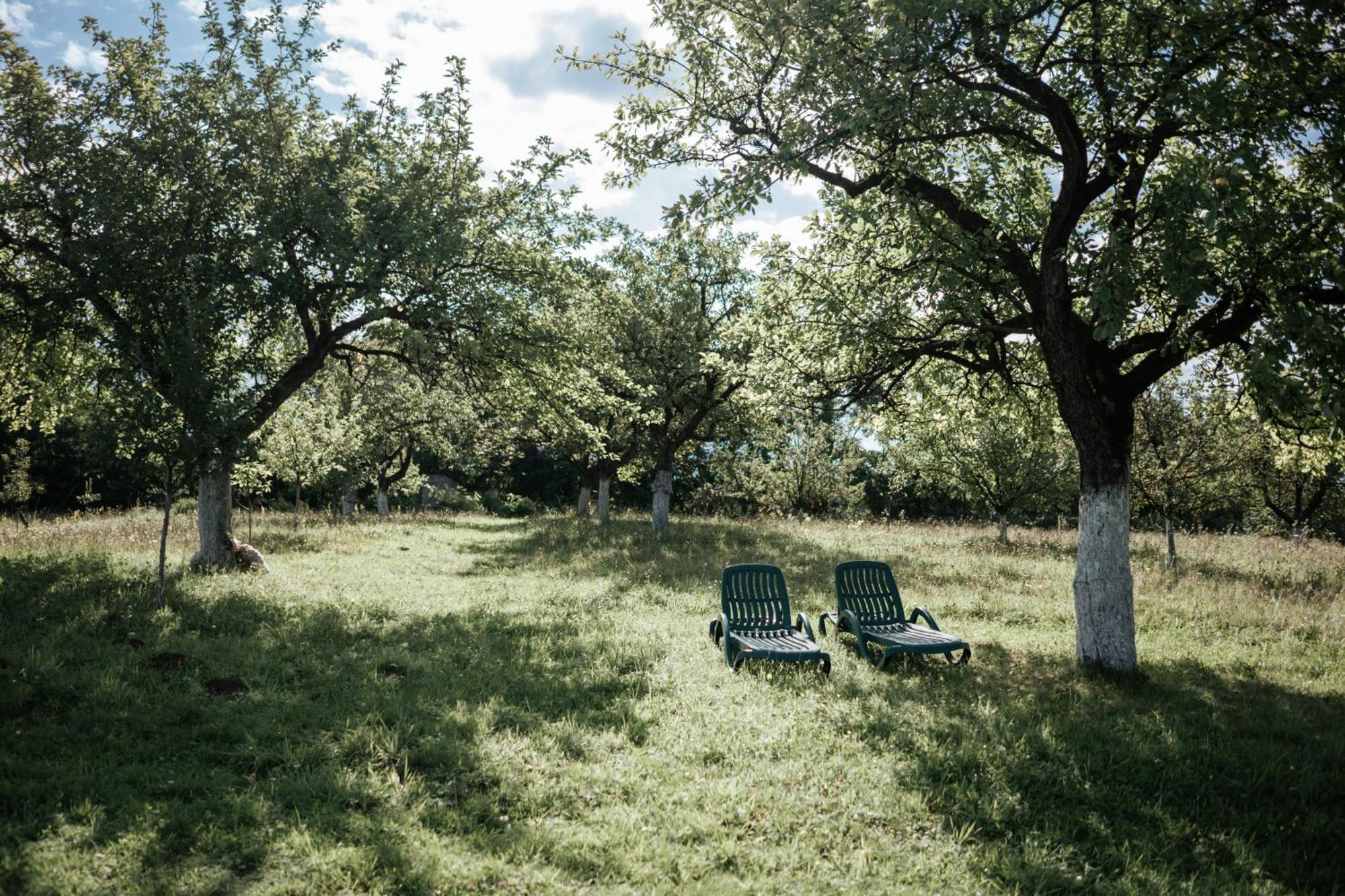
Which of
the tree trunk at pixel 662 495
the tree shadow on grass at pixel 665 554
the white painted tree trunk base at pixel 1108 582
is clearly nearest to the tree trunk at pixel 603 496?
the tree shadow on grass at pixel 665 554

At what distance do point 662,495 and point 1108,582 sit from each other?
53.6 feet

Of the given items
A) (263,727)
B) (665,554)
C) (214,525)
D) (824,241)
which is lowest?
(263,727)

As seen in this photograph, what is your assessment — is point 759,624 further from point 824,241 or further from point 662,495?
point 662,495

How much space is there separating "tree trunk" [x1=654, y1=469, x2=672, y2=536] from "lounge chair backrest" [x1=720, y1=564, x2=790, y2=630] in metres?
13.5

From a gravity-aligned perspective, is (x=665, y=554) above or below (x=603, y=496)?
below

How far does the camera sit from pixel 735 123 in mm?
8562

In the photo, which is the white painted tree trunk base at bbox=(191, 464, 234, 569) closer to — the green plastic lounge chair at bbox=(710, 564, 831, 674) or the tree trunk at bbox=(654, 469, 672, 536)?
the green plastic lounge chair at bbox=(710, 564, 831, 674)

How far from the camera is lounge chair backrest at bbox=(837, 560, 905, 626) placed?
32.6ft

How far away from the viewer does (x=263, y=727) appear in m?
5.91

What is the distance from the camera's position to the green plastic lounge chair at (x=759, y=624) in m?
8.26

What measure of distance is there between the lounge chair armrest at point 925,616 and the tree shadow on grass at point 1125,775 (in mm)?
1253

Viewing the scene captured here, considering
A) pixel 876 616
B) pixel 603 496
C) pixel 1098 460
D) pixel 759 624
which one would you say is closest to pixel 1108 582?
pixel 1098 460

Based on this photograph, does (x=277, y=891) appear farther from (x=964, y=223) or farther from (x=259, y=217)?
(x=259, y=217)

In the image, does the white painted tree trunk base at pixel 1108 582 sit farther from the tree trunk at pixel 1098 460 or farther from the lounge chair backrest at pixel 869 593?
the lounge chair backrest at pixel 869 593
